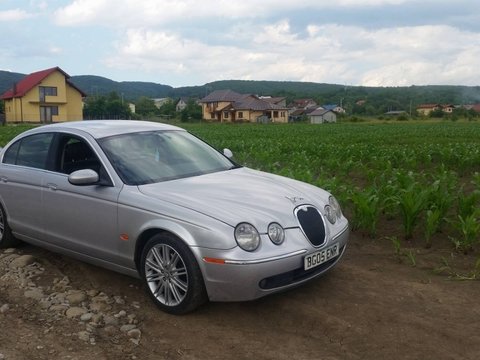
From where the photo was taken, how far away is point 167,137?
5.29 meters

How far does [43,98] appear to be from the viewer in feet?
209

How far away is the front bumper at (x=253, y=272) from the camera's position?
3703mm

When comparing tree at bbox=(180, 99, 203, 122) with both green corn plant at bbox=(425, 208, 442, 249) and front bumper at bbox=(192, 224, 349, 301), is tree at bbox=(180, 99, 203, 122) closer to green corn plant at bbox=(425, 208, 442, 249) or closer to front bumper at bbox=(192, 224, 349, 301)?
green corn plant at bbox=(425, 208, 442, 249)

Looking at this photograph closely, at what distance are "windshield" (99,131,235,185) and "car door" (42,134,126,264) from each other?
0.57ft

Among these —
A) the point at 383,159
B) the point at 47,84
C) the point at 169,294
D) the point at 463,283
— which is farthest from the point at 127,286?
the point at 47,84

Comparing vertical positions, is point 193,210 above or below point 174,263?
above

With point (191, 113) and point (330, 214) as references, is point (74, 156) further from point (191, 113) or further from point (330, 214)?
point (191, 113)

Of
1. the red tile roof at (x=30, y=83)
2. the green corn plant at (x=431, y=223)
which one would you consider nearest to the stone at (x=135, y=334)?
the green corn plant at (x=431, y=223)

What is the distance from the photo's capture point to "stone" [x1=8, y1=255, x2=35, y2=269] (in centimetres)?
541

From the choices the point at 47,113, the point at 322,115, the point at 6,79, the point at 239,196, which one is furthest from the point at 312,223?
the point at 6,79

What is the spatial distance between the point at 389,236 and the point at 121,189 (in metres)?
3.41

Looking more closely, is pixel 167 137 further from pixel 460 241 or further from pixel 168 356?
pixel 460 241

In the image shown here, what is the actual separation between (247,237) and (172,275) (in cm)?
72

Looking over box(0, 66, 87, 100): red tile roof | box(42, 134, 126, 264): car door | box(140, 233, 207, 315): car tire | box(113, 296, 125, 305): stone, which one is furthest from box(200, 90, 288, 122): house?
box(140, 233, 207, 315): car tire
